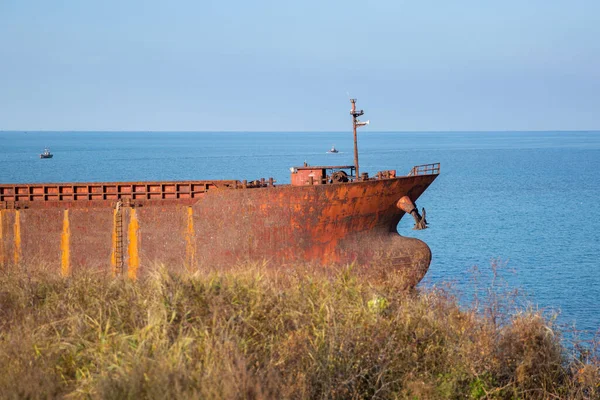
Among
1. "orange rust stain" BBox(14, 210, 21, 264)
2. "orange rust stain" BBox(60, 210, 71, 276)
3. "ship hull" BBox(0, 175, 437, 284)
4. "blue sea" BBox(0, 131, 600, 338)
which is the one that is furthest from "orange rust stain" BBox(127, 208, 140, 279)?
"blue sea" BBox(0, 131, 600, 338)

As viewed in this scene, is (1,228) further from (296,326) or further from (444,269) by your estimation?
(444,269)

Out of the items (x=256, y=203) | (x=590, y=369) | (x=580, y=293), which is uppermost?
(x=256, y=203)

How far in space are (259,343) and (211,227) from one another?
1131 cm

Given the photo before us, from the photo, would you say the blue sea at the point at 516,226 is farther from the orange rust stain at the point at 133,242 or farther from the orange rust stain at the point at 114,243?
the orange rust stain at the point at 114,243

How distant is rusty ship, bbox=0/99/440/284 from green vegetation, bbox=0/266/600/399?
7.98m

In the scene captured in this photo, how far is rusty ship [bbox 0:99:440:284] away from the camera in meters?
20.8

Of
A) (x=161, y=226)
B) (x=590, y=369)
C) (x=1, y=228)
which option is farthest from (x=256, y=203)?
(x=590, y=369)

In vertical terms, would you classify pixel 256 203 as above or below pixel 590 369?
above

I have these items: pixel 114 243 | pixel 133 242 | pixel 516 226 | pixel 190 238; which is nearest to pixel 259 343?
pixel 190 238

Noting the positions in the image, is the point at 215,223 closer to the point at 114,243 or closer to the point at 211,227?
the point at 211,227

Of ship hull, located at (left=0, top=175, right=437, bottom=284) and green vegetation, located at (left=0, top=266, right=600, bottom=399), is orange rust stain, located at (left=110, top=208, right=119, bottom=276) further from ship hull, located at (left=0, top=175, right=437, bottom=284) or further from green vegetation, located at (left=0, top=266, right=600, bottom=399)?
green vegetation, located at (left=0, top=266, right=600, bottom=399)

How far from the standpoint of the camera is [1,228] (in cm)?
2242

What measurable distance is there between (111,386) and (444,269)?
2811 cm

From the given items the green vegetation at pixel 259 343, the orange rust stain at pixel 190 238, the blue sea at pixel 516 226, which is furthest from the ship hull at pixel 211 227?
the green vegetation at pixel 259 343
